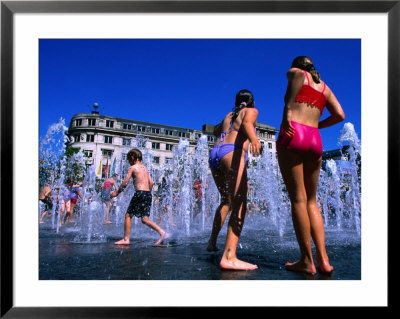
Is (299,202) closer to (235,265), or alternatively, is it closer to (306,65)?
(235,265)

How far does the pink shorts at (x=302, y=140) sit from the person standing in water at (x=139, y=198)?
1822 millimetres

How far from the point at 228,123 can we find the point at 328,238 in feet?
6.69

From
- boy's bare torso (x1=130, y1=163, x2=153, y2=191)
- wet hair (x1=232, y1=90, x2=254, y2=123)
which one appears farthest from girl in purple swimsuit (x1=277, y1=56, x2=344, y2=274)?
boy's bare torso (x1=130, y1=163, x2=153, y2=191)

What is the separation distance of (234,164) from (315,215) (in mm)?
813

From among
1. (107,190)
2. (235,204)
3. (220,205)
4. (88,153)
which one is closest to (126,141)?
(107,190)

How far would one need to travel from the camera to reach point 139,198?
3914mm

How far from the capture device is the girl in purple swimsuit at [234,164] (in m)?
2.84

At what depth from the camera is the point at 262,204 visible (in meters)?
7.98

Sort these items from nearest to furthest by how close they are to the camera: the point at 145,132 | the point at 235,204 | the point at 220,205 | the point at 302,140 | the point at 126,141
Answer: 1. the point at 302,140
2. the point at 235,204
3. the point at 220,205
4. the point at 145,132
5. the point at 126,141
